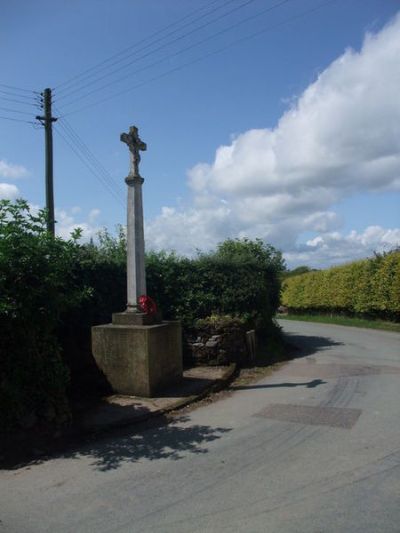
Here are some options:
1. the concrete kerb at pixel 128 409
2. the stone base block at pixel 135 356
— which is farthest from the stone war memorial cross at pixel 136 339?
the concrete kerb at pixel 128 409

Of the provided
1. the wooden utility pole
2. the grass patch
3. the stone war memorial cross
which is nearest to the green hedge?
the stone war memorial cross

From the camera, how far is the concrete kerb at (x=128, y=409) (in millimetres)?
6361

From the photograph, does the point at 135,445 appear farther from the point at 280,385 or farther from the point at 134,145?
the point at 134,145

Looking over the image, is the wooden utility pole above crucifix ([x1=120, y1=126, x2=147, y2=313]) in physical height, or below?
above

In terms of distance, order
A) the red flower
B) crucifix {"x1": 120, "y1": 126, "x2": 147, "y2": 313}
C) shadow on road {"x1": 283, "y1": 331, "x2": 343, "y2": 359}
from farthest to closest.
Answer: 1. shadow on road {"x1": 283, "y1": 331, "x2": 343, "y2": 359}
2. crucifix {"x1": 120, "y1": 126, "x2": 147, "y2": 313}
3. the red flower

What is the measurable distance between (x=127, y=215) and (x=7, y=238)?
323cm

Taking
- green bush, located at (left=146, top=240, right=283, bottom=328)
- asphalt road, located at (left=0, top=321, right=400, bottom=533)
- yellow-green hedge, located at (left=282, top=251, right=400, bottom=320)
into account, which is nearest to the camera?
asphalt road, located at (left=0, top=321, right=400, bottom=533)

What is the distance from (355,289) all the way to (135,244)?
18606 mm

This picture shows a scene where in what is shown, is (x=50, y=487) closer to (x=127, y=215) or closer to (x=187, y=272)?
(x=127, y=215)

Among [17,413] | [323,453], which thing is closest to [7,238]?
[17,413]

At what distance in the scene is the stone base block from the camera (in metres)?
7.84

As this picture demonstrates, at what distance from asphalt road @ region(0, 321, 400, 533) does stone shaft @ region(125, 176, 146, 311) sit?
2.45 m

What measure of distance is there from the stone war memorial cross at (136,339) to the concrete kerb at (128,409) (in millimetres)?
285

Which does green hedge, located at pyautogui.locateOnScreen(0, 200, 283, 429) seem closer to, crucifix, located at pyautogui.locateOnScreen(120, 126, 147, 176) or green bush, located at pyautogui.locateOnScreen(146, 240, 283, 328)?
green bush, located at pyautogui.locateOnScreen(146, 240, 283, 328)
